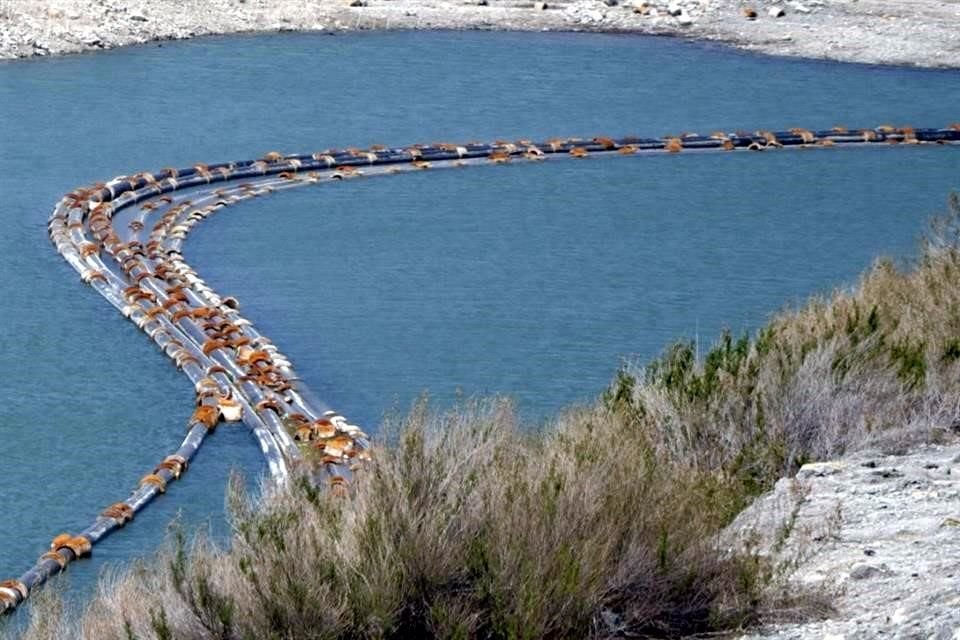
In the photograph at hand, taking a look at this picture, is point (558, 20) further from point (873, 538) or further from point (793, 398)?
point (873, 538)

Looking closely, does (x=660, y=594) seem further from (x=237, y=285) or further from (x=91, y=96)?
(x=91, y=96)

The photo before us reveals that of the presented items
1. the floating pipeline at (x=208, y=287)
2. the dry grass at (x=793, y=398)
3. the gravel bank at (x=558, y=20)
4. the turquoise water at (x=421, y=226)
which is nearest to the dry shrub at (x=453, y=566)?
the floating pipeline at (x=208, y=287)

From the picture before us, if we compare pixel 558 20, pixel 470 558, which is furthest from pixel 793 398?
pixel 558 20

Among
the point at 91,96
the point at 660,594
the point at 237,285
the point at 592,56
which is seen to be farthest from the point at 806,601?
the point at 592,56

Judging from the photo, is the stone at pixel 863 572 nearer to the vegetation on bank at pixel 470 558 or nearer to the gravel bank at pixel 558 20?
the vegetation on bank at pixel 470 558

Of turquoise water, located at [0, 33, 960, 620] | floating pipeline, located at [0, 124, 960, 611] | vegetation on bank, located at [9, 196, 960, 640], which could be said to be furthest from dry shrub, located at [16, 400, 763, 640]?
turquoise water, located at [0, 33, 960, 620]
